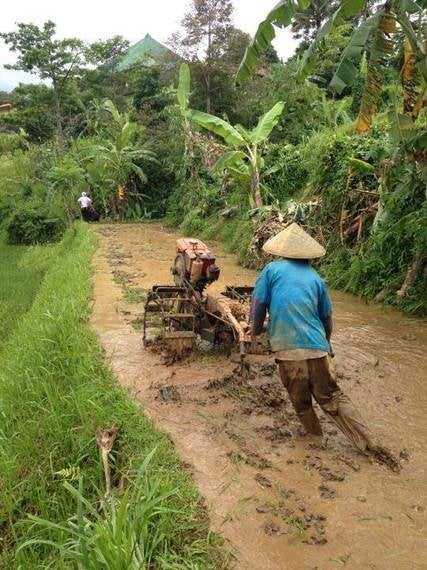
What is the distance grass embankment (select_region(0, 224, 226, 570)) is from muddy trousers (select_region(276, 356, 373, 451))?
1.00 metres

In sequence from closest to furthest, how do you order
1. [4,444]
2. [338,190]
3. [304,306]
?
[304,306] < [4,444] < [338,190]

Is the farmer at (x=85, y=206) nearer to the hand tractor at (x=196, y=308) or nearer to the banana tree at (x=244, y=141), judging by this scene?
the banana tree at (x=244, y=141)

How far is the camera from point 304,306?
3.83 meters

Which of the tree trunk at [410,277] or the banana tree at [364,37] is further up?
the banana tree at [364,37]

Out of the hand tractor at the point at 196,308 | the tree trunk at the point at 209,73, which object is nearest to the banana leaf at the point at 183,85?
the tree trunk at the point at 209,73

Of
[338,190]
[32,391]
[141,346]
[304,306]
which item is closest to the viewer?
[304,306]

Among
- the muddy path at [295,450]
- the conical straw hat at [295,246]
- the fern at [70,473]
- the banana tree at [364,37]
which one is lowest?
the fern at [70,473]

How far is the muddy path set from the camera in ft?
9.60

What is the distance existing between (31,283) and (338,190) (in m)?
7.19

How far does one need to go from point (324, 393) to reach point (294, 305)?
26.6 inches

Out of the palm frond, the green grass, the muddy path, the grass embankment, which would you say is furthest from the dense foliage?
the grass embankment

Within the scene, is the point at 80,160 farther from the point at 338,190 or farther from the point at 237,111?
the point at 338,190

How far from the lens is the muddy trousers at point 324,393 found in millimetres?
3807

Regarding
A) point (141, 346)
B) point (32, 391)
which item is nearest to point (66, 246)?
point (141, 346)
